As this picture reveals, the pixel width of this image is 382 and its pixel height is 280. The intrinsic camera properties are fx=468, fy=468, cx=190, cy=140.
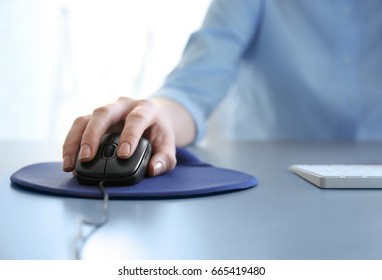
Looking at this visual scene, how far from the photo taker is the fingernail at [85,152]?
0.45 meters

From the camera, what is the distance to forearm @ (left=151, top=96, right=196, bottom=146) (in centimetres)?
86

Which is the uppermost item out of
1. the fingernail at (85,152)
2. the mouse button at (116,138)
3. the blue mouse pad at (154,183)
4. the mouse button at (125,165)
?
the mouse button at (116,138)

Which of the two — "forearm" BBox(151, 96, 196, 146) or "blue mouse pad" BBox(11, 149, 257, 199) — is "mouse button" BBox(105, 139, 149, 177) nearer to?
"blue mouse pad" BBox(11, 149, 257, 199)

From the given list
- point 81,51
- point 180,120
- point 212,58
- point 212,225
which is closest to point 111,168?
point 212,225

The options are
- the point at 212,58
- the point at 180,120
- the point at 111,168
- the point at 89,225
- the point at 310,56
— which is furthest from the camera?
the point at 310,56

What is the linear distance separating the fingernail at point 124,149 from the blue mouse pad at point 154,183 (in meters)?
0.03

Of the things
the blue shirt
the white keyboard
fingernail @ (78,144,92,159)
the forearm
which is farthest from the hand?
the blue shirt

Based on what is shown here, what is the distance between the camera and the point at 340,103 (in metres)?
1.20

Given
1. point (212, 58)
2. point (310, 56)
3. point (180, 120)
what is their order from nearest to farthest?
point (180, 120) < point (212, 58) < point (310, 56)

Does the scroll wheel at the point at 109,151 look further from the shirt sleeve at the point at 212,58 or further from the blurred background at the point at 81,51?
the blurred background at the point at 81,51

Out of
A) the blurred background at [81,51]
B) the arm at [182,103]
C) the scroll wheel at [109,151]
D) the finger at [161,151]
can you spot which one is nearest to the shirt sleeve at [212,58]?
the arm at [182,103]

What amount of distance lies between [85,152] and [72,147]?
0.15 ft

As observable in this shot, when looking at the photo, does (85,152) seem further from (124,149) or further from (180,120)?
(180,120)

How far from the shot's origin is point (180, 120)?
2.92ft
